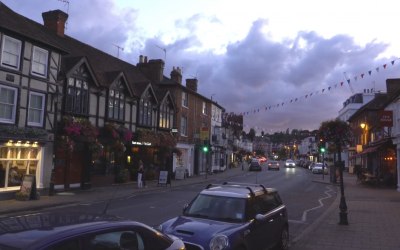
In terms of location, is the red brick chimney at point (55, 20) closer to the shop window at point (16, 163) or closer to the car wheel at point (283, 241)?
the shop window at point (16, 163)

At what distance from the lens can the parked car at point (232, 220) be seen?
7.67 m

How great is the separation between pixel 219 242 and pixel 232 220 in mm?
1175

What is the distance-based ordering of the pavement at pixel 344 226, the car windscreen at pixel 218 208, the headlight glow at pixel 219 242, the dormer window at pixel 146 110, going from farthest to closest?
the dormer window at pixel 146 110 < the pavement at pixel 344 226 < the car windscreen at pixel 218 208 < the headlight glow at pixel 219 242

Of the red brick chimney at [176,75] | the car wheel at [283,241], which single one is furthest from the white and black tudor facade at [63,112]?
the car wheel at [283,241]

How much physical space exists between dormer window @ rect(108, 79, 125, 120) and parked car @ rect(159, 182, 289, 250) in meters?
21.0

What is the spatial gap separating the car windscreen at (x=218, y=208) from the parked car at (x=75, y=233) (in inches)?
138

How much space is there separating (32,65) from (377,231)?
17.8 meters

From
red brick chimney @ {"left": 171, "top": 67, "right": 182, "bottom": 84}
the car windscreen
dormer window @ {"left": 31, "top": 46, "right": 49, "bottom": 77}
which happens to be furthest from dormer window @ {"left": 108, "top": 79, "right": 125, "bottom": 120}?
the car windscreen

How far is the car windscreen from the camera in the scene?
28.6ft

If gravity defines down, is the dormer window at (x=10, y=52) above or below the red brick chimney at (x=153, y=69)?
below

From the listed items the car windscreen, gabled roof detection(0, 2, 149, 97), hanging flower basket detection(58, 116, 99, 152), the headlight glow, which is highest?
gabled roof detection(0, 2, 149, 97)

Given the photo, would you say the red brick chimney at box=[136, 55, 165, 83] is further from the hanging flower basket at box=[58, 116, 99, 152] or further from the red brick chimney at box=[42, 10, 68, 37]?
the hanging flower basket at box=[58, 116, 99, 152]

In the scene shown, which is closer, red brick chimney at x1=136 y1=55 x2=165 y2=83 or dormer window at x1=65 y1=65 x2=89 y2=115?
dormer window at x1=65 y1=65 x2=89 y2=115

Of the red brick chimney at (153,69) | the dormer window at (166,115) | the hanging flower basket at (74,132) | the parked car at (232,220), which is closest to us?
the parked car at (232,220)
